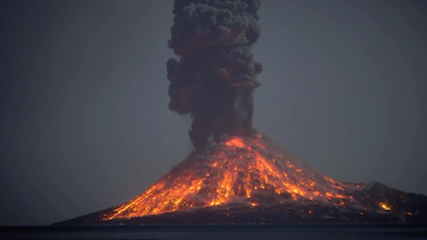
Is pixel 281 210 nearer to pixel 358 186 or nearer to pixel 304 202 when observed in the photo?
pixel 304 202

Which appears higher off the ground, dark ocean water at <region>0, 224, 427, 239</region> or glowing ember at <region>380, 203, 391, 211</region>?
glowing ember at <region>380, 203, 391, 211</region>

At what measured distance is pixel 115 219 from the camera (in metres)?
105

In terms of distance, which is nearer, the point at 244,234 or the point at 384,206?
the point at 244,234

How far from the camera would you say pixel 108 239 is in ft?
173

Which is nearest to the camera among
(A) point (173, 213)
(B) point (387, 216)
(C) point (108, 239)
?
(C) point (108, 239)

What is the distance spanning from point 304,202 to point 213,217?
1869 cm

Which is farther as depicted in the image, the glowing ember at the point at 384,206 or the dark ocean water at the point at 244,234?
the glowing ember at the point at 384,206

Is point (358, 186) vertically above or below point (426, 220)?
above

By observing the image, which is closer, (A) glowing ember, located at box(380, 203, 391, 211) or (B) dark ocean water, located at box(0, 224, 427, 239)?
(B) dark ocean water, located at box(0, 224, 427, 239)

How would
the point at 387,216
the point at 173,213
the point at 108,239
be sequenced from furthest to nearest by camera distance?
1. the point at 387,216
2. the point at 173,213
3. the point at 108,239

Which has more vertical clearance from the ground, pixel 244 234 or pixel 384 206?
pixel 384 206

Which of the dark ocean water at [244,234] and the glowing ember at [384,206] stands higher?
the glowing ember at [384,206]

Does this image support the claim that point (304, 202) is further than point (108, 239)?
Yes

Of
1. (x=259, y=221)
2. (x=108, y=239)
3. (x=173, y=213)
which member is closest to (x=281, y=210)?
(x=259, y=221)
